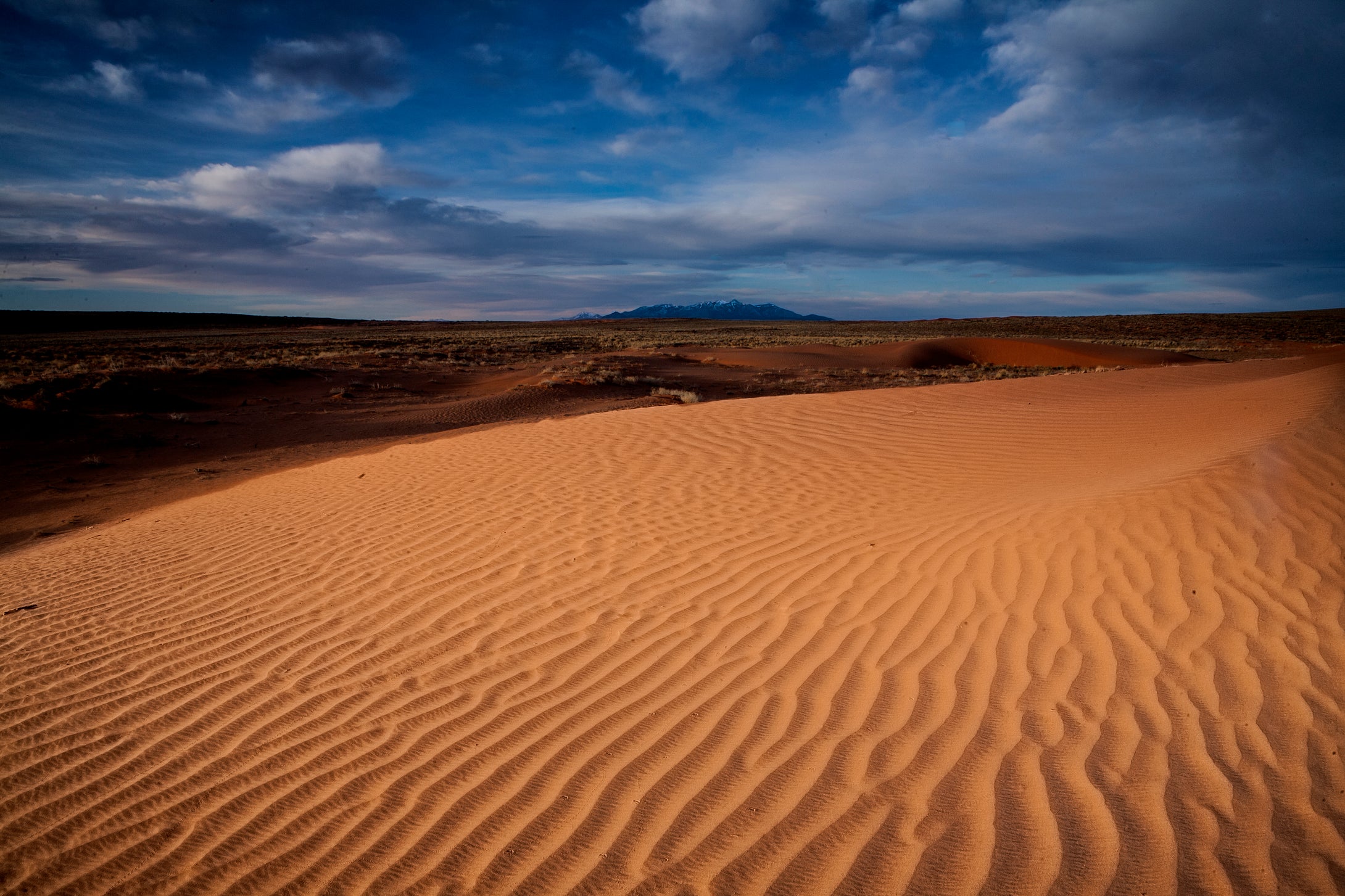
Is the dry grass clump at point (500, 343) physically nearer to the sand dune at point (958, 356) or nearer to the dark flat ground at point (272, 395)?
the dark flat ground at point (272, 395)

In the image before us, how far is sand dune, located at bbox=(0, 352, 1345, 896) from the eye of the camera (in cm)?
236

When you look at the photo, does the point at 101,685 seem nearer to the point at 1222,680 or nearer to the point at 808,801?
the point at 808,801

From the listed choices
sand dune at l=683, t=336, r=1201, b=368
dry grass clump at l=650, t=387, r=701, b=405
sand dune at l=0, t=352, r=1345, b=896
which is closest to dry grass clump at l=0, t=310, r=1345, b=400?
dry grass clump at l=650, t=387, r=701, b=405

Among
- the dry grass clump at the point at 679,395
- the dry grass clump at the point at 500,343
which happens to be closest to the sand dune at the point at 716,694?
the dry grass clump at the point at 679,395

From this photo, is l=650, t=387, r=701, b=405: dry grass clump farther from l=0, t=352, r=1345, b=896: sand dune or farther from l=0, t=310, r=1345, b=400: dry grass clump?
l=0, t=352, r=1345, b=896: sand dune

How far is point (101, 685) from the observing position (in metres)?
3.64

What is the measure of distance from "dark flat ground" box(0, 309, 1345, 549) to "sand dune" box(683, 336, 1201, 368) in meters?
1.80

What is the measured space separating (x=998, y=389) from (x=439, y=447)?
9604mm

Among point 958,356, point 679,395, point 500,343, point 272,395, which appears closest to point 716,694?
point 679,395

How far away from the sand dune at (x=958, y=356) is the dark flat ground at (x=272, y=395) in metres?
1.80

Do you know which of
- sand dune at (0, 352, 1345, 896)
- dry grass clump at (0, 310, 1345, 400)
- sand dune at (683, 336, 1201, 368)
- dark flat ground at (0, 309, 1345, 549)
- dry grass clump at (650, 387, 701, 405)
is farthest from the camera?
sand dune at (683, 336, 1201, 368)

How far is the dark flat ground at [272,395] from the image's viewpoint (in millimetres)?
11047

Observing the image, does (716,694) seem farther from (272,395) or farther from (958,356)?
(958,356)

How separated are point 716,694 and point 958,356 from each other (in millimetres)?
30149
